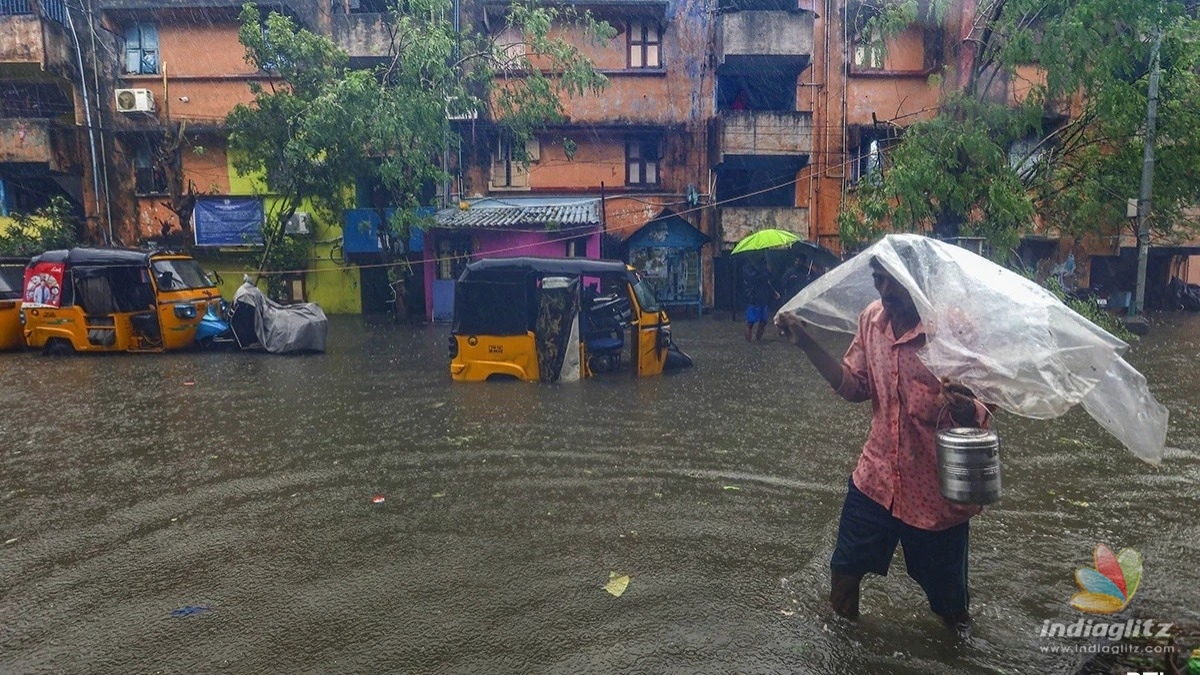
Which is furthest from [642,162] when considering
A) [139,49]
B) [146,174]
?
[139,49]

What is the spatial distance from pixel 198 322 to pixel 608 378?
8129 mm

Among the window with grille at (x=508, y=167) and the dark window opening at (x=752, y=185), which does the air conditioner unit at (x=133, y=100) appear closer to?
the window with grille at (x=508, y=167)

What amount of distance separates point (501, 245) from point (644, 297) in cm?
1065

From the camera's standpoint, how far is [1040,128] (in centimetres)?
1281

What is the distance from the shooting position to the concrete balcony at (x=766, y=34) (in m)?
20.1

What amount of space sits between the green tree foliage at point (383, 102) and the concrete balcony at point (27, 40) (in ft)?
21.9

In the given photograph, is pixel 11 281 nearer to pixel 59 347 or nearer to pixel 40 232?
pixel 59 347

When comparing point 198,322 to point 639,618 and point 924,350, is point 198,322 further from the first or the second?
point 924,350

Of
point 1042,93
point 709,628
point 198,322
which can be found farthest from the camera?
point 198,322

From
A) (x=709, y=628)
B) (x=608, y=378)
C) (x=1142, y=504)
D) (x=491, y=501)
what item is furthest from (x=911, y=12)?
(x=709, y=628)

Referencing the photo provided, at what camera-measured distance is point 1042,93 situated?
39.9 feet

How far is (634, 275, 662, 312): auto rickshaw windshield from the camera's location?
404 inches

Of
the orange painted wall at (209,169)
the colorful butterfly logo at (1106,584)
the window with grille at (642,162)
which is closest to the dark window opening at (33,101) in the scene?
the orange painted wall at (209,169)

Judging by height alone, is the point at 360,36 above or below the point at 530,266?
above
